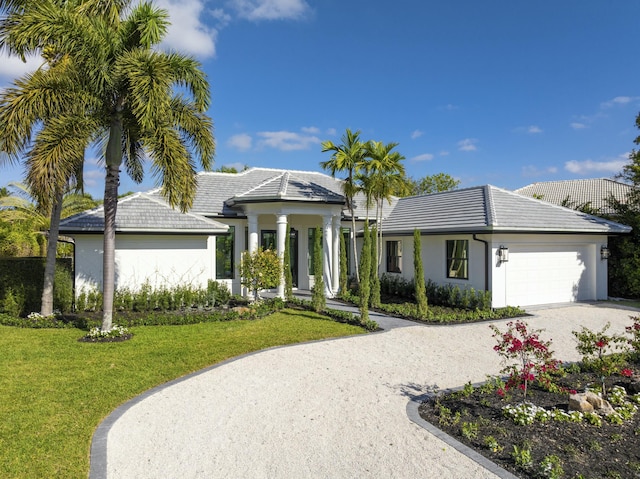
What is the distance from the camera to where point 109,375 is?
25.6 ft

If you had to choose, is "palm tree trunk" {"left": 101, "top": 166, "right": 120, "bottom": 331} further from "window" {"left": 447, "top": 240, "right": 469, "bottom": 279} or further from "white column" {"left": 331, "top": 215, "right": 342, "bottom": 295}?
"window" {"left": 447, "top": 240, "right": 469, "bottom": 279}

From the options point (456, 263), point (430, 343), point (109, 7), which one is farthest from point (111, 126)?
point (456, 263)

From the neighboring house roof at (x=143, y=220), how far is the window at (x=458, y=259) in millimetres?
9216

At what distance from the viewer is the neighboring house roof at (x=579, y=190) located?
33375 millimetres

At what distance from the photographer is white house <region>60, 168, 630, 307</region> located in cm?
1525

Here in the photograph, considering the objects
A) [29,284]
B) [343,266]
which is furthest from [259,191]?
[29,284]

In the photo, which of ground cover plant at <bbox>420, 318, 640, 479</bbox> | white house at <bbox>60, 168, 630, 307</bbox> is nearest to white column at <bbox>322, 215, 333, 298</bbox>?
white house at <bbox>60, 168, 630, 307</bbox>

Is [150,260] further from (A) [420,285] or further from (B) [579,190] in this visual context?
(B) [579,190]

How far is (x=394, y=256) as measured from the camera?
68.1 ft

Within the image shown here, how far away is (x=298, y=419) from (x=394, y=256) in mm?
15361

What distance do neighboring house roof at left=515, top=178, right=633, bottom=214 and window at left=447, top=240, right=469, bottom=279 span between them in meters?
19.2

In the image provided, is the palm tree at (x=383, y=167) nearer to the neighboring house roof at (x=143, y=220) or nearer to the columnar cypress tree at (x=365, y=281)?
the columnar cypress tree at (x=365, y=281)

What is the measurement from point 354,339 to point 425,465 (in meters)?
6.55

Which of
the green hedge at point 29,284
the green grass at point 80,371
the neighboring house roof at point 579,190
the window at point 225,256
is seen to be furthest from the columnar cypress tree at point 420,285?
the neighboring house roof at point 579,190
